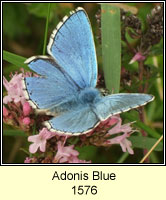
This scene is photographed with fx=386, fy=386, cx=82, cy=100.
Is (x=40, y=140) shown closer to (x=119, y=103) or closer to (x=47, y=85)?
(x=47, y=85)

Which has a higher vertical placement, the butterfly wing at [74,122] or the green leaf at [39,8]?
the green leaf at [39,8]

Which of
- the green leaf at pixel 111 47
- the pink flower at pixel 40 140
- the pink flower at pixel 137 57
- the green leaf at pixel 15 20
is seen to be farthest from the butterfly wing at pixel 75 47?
the green leaf at pixel 15 20

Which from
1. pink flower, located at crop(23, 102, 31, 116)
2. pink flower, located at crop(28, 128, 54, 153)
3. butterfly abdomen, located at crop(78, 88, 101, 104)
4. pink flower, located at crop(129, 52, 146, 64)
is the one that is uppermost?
pink flower, located at crop(129, 52, 146, 64)

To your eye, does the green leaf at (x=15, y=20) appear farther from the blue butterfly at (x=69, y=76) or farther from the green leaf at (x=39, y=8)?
the blue butterfly at (x=69, y=76)

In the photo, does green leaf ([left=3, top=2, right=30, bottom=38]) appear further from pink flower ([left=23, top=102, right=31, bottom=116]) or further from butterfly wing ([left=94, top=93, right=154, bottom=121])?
butterfly wing ([left=94, top=93, right=154, bottom=121])

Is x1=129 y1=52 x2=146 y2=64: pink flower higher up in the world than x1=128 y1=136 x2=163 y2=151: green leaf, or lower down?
higher up

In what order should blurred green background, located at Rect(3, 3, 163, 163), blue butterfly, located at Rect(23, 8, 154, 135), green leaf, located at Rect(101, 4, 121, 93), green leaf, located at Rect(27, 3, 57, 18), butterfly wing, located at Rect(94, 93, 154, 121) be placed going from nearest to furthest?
butterfly wing, located at Rect(94, 93, 154, 121) → blue butterfly, located at Rect(23, 8, 154, 135) → green leaf, located at Rect(101, 4, 121, 93) → blurred green background, located at Rect(3, 3, 163, 163) → green leaf, located at Rect(27, 3, 57, 18)

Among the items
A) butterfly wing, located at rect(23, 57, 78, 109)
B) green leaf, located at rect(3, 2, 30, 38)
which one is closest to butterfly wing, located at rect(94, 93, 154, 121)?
butterfly wing, located at rect(23, 57, 78, 109)

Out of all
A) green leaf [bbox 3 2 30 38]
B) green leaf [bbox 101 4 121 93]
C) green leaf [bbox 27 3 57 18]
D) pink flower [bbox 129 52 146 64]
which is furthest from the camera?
green leaf [bbox 3 2 30 38]

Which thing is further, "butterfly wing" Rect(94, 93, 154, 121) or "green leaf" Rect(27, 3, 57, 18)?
"green leaf" Rect(27, 3, 57, 18)
